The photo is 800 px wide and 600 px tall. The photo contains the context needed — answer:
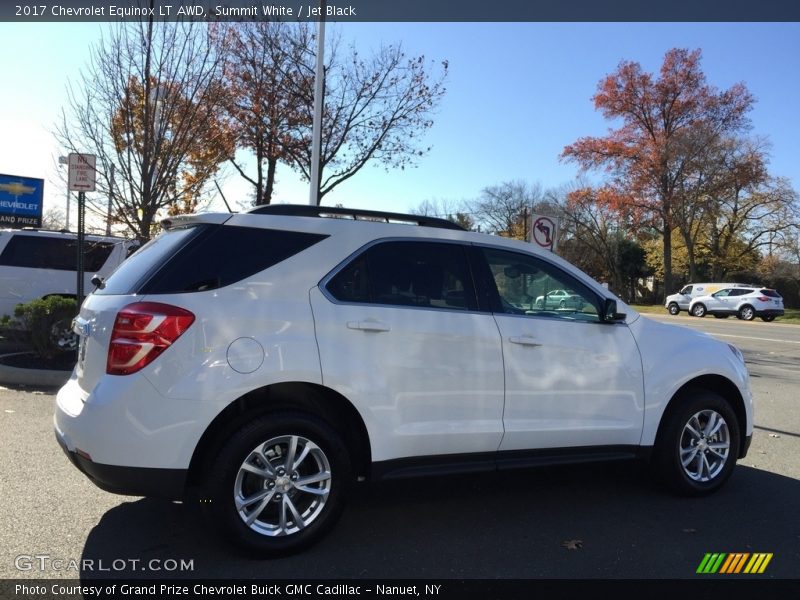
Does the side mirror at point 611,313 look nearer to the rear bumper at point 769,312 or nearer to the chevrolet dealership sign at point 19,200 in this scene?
the chevrolet dealership sign at point 19,200

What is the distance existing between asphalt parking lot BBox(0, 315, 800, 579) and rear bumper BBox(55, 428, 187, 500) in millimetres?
420

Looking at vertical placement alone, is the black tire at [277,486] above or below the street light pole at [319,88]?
below

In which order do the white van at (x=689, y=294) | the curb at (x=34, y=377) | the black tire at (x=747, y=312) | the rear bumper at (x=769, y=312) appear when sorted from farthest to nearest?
the white van at (x=689, y=294), the black tire at (x=747, y=312), the rear bumper at (x=769, y=312), the curb at (x=34, y=377)

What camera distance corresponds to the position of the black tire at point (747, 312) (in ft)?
105

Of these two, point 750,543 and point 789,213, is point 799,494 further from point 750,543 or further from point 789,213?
point 789,213

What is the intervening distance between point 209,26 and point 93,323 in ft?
31.8

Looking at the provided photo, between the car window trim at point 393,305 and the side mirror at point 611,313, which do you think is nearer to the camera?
the car window trim at point 393,305

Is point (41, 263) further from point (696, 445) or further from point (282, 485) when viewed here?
point (696, 445)

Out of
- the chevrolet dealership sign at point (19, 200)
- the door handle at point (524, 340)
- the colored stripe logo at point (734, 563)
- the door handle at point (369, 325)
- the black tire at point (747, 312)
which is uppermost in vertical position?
the chevrolet dealership sign at point (19, 200)

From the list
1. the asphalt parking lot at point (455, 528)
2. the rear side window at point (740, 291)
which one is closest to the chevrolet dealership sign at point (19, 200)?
the asphalt parking lot at point (455, 528)

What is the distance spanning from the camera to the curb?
8.12 meters

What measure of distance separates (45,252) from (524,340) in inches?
432

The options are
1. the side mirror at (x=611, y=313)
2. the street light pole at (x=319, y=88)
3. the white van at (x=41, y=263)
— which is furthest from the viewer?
the street light pole at (x=319, y=88)

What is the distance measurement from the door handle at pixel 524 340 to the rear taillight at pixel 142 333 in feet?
6.25
